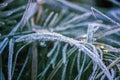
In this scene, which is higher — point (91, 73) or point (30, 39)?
point (30, 39)

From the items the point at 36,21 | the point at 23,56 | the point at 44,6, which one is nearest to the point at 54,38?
the point at 23,56

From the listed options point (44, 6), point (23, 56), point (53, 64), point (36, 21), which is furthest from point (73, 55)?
point (44, 6)

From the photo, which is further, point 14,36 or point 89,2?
point 89,2

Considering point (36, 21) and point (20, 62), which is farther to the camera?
point (36, 21)

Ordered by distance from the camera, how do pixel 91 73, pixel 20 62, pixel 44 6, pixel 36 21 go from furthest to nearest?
pixel 44 6 < pixel 36 21 < pixel 20 62 < pixel 91 73

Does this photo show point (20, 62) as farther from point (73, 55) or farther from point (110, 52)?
point (110, 52)

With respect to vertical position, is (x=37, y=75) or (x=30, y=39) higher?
(x=30, y=39)

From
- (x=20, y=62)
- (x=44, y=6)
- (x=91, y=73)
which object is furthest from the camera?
(x=44, y=6)

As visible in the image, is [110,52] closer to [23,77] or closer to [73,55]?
[73,55]

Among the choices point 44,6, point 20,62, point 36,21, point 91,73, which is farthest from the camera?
point 44,6
